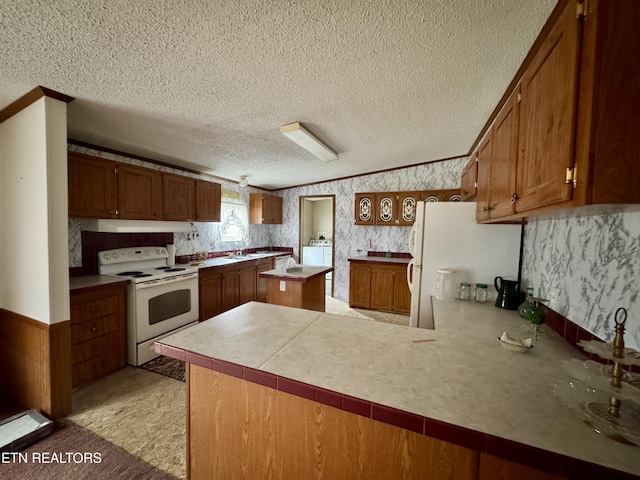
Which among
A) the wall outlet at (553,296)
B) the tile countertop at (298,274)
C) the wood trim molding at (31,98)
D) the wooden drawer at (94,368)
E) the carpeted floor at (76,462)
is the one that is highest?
the wood trim molding at (31,98)

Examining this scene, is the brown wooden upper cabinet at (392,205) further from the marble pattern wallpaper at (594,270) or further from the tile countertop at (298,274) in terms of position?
the marble pattern wallpaper at (594,270)

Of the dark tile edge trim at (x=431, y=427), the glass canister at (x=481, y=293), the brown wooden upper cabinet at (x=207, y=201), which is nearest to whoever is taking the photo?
the dark tile edge trim at (x=431, y=427)

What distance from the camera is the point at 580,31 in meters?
0.77

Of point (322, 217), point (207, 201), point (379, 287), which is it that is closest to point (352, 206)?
point (379, 287)

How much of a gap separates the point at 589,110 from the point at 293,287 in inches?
109

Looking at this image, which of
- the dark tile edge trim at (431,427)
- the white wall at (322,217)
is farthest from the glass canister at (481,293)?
the white wall at (322,217)

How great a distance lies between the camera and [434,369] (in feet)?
3.34

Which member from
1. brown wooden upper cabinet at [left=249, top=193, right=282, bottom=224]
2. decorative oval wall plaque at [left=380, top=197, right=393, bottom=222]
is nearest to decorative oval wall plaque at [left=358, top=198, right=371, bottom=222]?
decorative oval wall plaque at [left=380, top=197, right=393, bottom=222]

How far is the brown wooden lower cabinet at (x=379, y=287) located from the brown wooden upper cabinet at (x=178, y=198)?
107 inches

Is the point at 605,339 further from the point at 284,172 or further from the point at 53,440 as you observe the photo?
the point at 284,172

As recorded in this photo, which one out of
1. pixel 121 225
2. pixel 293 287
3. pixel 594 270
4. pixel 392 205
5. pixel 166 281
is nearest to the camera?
pixel 594 270

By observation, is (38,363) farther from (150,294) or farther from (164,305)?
(164,305)

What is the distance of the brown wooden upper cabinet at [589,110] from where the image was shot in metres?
0.69

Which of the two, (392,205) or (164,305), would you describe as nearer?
(164,305)
